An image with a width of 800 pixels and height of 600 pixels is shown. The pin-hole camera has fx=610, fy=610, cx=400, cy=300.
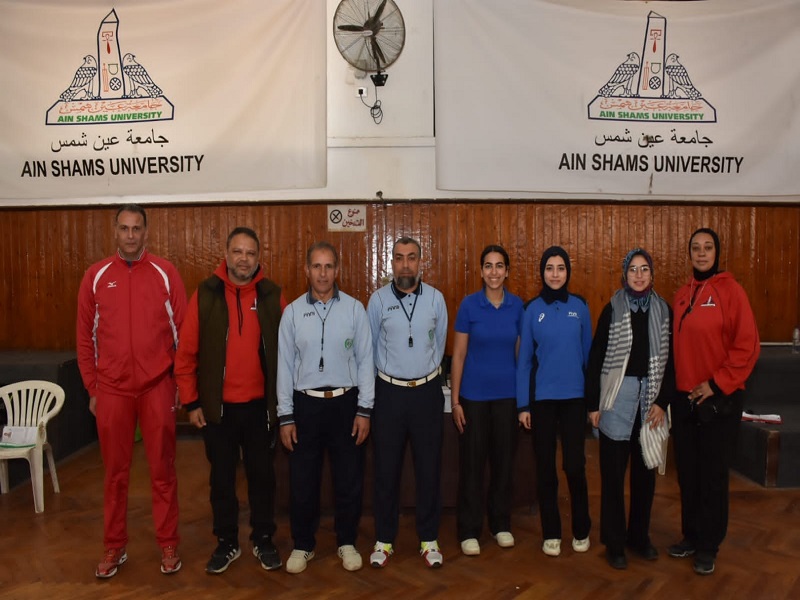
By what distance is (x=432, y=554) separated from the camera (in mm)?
2869

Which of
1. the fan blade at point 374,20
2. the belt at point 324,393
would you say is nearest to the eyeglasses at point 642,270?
the belt at point 324,393

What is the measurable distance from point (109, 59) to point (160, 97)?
0.54 metres

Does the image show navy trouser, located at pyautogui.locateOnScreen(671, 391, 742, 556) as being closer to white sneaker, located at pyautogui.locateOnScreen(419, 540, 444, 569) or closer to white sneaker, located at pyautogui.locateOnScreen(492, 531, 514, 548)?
white sneaker, located at pyautogui.locateOnScreen(492, 531, 514, 548)

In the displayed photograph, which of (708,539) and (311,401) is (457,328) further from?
(708,539)

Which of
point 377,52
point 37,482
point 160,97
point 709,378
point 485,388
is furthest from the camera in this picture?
point 377,52

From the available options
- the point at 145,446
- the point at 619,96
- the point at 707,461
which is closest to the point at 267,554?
the point at 145,446

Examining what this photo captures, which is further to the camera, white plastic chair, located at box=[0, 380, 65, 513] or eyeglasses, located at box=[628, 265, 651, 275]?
white plastic chair, located at box=[0, 380, 65, 513]

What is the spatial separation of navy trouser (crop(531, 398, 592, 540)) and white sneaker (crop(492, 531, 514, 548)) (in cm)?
19

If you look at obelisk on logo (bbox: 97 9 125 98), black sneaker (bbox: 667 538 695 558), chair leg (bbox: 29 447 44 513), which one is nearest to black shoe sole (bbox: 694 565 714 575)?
black sneaker (bbox: 667 538 695 558)

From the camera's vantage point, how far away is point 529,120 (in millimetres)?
4840

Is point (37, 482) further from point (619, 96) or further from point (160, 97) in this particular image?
point (619, 96)

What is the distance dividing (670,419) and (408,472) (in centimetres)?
140

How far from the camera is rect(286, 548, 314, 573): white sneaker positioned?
280 centimetres

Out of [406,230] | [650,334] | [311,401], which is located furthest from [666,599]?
[406,230]
